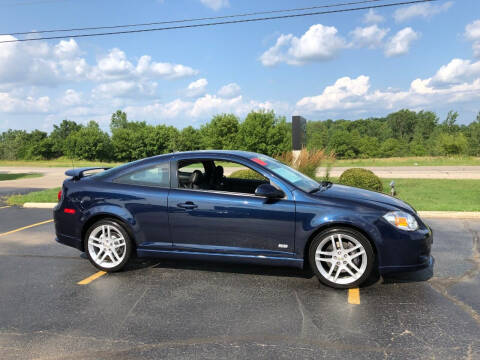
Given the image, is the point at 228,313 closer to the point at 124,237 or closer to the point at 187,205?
the point at 187,205

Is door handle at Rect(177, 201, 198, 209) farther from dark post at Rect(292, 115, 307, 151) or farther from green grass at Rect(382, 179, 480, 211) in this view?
dark post at Rect(292, 115, 307, 151)

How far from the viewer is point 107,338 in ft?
10.9

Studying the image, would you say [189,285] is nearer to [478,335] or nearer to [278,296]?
[278,296]

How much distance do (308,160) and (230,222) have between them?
8720 mm

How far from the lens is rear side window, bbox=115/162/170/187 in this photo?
4926 millimetres

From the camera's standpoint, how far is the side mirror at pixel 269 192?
4.35 m

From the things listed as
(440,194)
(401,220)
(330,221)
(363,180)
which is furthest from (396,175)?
(330,221)

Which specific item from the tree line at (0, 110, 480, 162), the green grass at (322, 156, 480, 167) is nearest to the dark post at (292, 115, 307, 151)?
the green grass at (322, 156, 480, 167)

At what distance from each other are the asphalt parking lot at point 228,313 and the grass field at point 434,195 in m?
4.34

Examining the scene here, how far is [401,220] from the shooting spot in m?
4.29

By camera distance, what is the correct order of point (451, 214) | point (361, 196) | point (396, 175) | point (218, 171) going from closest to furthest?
1. point (361, 196)
2. point (218, 171)
3. point (451, 214)
4. point (396, 175)

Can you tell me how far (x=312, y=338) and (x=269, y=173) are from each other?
1.99m

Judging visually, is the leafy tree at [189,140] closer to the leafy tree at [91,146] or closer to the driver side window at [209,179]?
the leafy tree at [91,146]

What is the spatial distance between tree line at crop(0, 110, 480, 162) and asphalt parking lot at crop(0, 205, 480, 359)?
35877 millimetres
